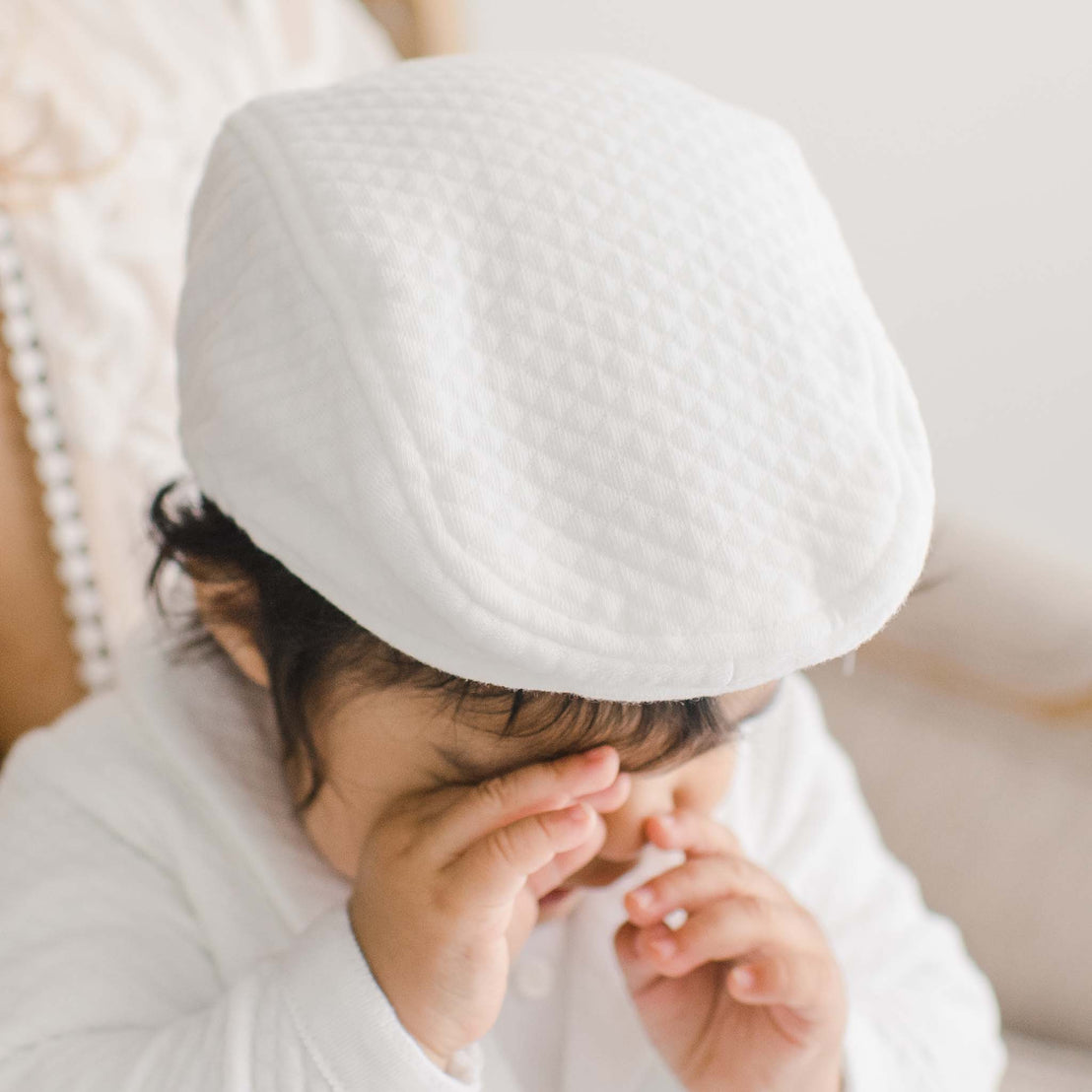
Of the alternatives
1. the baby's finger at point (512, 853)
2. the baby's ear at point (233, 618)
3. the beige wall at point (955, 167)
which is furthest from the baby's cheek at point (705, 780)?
the beige wall at point (955, 167)

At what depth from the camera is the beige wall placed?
845mm

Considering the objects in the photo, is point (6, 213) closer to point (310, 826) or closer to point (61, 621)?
point (61, 621)

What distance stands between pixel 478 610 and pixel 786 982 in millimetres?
313

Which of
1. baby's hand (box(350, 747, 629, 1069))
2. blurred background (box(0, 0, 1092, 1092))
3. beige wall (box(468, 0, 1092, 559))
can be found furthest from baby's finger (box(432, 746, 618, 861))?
beige wall (box(468, 0, 1092, 559))

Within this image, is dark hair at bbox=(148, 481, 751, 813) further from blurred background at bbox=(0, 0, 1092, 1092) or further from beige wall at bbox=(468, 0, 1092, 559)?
beige wall at bbox=(468, 0, 1092, 559)

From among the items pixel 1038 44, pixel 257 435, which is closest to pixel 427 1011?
pixel 257 435

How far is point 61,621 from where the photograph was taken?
0.75 m

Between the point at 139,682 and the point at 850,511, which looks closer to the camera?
the point at 850,511

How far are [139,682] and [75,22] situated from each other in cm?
42

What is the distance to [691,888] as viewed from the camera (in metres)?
0.54

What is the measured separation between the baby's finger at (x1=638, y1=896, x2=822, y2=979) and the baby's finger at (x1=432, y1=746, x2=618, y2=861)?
0.47 feet

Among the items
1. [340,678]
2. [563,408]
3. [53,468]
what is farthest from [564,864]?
[53,468]

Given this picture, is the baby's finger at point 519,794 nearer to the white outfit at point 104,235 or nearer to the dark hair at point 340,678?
the dark hair at point 340,678

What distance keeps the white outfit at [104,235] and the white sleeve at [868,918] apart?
454mm
